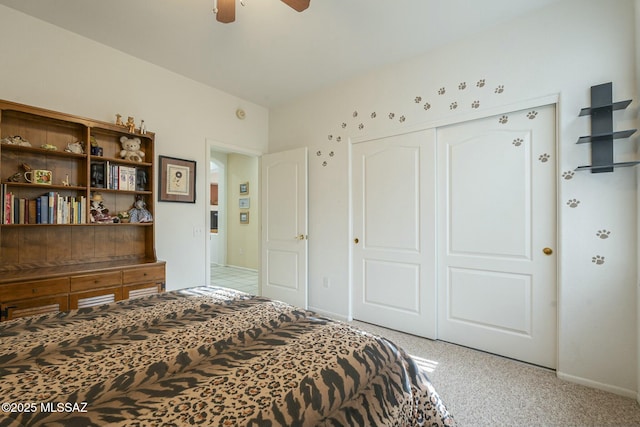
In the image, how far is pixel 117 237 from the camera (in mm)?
2783

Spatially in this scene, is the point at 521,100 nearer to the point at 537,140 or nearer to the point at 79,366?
the point at 537,140

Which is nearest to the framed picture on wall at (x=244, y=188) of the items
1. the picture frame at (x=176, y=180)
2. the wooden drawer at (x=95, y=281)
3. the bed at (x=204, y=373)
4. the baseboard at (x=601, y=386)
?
the picture frame at (x=176, y=180)

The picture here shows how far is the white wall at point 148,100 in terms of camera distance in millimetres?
2323

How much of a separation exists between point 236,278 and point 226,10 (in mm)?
4663

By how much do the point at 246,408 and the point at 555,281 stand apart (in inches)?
94.1

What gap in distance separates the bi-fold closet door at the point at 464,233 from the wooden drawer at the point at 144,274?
1921mm

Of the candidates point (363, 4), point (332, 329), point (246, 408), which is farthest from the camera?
point (363, 4)

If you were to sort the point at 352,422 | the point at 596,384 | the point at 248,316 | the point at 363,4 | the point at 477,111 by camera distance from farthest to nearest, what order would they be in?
the point at 477,111
the point at 363,4
the point at 596,384
the point at 248,316
the point at 352,422

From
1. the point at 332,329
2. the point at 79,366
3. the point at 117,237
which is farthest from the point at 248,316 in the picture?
the point at 117,237

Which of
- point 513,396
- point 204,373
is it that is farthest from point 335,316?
point 204,373

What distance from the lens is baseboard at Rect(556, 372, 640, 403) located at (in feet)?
6.28

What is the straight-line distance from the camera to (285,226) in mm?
3807

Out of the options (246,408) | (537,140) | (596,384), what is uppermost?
(537,140)

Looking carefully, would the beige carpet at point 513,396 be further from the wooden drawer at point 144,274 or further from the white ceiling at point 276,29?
the white ceiling at point 276,29
